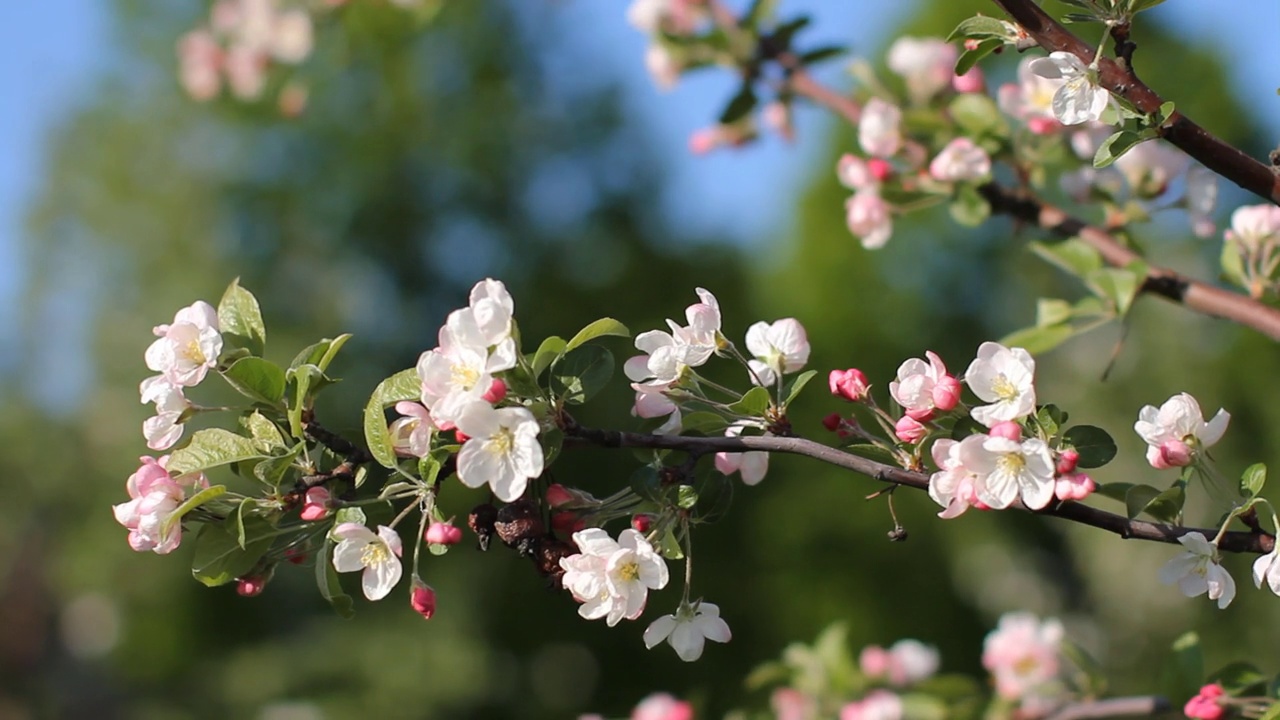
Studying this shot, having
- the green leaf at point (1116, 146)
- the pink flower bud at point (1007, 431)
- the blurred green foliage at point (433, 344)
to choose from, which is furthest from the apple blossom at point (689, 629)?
the blurred green foliage at point (433, 344)

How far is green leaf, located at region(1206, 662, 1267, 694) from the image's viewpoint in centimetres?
124

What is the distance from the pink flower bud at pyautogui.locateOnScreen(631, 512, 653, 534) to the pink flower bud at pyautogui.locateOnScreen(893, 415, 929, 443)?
0.22m

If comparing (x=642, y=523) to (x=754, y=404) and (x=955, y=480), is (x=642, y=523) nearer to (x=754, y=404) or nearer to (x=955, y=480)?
(x=754, y=404)

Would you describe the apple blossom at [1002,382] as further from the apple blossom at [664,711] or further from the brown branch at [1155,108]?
the apple blossom at [664,711]

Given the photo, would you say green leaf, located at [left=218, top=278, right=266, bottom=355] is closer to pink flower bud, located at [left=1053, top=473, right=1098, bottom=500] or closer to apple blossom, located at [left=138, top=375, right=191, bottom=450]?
apple blossom, located at [left=138, top=375, right=191, bottom=450]

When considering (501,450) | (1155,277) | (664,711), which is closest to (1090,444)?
(501,450)

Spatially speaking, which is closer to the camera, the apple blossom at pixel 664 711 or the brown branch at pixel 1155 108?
the brown branch at pixel 1155 108

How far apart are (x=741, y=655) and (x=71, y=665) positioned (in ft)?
23.6

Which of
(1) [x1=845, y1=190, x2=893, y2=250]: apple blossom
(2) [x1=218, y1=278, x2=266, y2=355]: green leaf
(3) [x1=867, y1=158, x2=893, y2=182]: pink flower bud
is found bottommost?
(1) [x1=845, y1=190, x2=893, y2=250]: apple blossom

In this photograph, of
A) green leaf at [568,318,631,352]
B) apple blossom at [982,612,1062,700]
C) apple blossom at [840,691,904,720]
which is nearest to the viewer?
green leaf at [568,318,631,352]

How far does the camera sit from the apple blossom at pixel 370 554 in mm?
906

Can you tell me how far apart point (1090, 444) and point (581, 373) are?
0.42m

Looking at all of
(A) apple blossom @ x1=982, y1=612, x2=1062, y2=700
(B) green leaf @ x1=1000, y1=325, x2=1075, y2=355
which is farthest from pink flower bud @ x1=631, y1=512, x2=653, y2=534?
(A) apple blossom @ x1=982, y1=612, x2=1062, y2=700

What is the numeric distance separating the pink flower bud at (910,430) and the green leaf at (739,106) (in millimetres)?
1208
